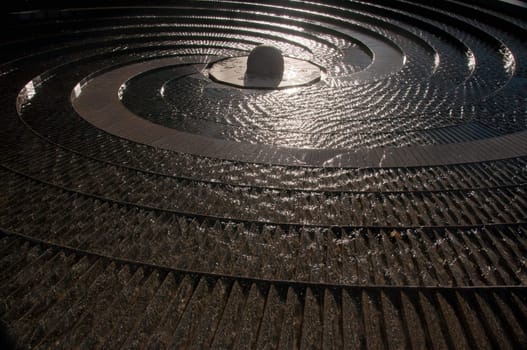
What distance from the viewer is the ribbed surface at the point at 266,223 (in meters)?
3.65

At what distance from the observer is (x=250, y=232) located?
5.17 metres

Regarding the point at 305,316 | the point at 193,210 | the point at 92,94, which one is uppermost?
the point at 305,316

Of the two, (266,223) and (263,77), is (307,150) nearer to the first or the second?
(266,223)

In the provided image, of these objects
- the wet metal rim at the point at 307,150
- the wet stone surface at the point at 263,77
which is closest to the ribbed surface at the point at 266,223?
the wet metal rim at the point at 307,150

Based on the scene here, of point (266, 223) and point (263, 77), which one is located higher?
point (266, 223)

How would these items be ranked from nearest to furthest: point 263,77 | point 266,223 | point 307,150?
point 266,223 → point 307,150 → point 263,77

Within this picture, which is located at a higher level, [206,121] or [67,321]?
[67,321]

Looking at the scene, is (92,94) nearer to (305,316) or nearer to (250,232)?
(250,232)

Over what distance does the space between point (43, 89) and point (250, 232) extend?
1018 cm

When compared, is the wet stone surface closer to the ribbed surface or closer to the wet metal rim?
the ribbed surface

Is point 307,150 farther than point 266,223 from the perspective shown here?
Yes

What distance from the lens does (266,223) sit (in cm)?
535

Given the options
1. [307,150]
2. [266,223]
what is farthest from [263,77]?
[266,223]

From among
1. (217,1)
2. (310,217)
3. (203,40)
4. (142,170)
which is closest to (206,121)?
(142,170)
